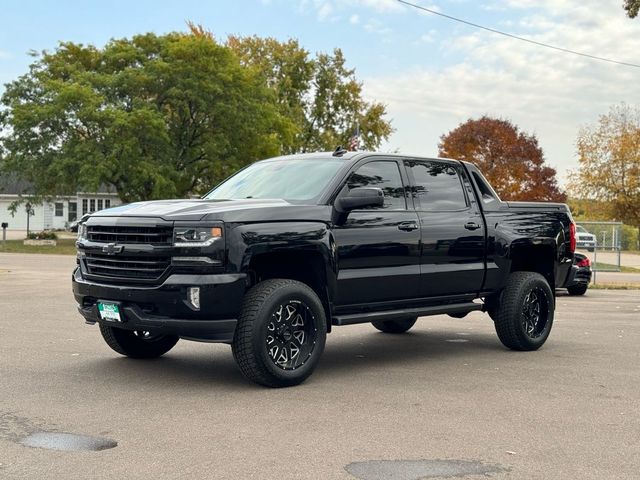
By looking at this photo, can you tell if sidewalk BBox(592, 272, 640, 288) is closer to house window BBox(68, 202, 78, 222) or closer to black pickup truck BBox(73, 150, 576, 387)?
black pickup truck BBox(73, 150, 576, 387)

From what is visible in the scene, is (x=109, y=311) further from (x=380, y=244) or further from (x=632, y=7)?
(x=632, y=7)

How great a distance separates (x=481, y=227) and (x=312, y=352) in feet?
9.18

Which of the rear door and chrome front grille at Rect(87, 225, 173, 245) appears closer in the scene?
chrome front grille at Rect(87, 225, 173, 245)

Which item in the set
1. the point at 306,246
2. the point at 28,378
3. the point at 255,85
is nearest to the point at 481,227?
the point at 306,246

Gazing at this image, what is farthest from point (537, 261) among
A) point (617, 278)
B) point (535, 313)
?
point (617, 278)

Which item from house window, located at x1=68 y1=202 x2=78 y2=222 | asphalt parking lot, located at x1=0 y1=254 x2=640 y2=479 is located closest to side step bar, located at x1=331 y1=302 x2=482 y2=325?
asphalt parking lot, located at x1=0 y1=254 x2=640 y2=479

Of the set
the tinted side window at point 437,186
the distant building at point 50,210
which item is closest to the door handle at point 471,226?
the tinted side window at point 437,186

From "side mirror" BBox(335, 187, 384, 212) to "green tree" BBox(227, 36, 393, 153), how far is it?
54.2 meters

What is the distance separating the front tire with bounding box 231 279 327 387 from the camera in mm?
6910

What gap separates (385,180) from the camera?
848 centimetres

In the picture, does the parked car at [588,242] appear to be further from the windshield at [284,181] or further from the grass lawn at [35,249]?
the grass lawn at [35,249]

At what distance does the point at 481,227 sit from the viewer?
360 inches

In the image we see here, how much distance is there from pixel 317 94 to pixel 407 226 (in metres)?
57.9

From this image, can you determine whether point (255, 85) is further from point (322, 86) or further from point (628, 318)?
point (628, 318)
